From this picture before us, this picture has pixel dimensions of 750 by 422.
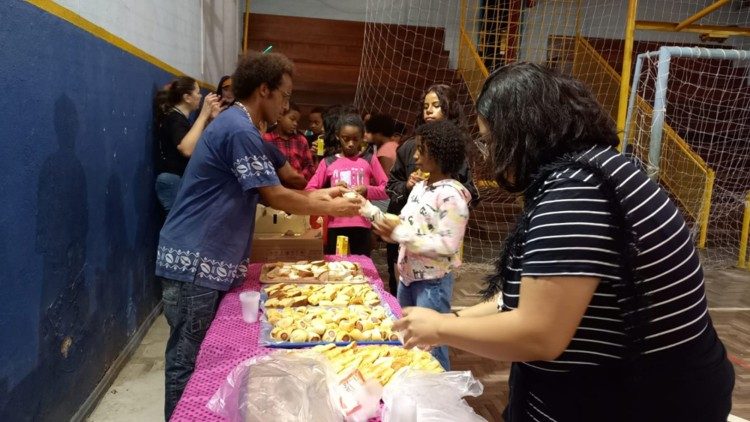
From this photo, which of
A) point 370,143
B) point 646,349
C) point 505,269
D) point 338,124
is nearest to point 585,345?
point 646,349

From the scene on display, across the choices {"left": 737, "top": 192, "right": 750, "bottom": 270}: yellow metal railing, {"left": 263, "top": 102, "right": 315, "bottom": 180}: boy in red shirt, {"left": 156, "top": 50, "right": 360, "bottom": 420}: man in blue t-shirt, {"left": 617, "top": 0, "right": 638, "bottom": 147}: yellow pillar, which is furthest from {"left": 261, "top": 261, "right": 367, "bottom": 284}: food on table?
{"left": 737, "top": 192, "right": 750, "bottom": 270}: yellow metal railing

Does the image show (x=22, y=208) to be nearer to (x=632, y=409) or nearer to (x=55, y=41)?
(x=55, y=41)

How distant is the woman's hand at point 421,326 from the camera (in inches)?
43.2

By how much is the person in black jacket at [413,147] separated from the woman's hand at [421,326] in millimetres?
1772

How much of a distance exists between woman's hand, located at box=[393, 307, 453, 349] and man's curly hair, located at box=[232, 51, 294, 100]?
135cm

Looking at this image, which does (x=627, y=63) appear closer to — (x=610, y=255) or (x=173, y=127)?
(x=173, y=127)

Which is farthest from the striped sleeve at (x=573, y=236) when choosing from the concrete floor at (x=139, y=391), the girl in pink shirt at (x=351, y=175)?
the girl in pink shirt at (x=351, y=175)

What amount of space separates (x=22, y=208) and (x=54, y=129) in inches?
16.0

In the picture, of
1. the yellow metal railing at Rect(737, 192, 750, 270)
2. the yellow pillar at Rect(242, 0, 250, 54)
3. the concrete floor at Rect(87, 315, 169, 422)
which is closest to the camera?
the concrete floor at Rect(87, 315, 169, 422)

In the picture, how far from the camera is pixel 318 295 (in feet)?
7.46

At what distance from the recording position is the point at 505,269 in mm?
1216

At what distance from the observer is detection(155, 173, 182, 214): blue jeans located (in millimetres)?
3705

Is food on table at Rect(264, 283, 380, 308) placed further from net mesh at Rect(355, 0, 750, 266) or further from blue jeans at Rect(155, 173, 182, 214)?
net mesh at Rect(355, 0, 750, 266)

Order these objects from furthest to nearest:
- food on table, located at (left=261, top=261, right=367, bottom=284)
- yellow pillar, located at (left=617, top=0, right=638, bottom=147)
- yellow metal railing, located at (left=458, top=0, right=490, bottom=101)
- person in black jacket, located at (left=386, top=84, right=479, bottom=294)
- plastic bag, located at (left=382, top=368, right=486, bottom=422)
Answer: yellow metal railing, located at (left=458, top=0, right=490, bottom=101)
yellow pillar, located at (left=617, top=0, right=638, bottom=147)
person in black jacket, located at (left=386, top=84, right=479, bottom=294)
food on table, located at (left=261, top=261, right=367, bottom=284)
plastic bag, located at (left=382, top=368, right=486, bottom=422)
